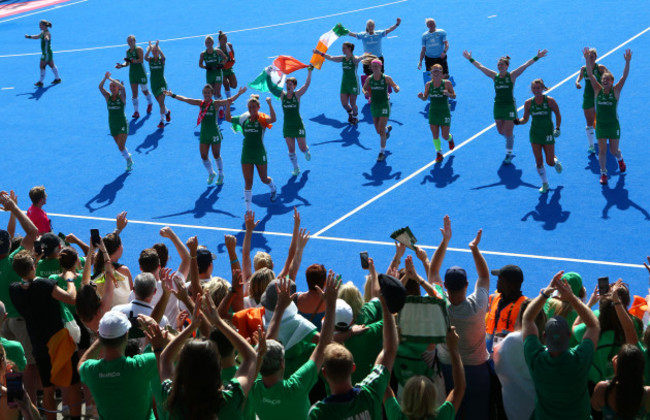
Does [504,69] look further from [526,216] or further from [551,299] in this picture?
[551,299]

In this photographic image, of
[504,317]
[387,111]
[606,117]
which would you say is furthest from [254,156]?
[504,317]

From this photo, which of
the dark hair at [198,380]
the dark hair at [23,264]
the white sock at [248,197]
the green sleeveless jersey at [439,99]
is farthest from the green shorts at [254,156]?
the dark hair at [198,380]

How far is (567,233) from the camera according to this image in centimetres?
1475

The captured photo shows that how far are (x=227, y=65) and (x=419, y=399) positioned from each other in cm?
1902

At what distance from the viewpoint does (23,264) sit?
8.95m

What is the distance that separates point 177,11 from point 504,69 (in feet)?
76.0

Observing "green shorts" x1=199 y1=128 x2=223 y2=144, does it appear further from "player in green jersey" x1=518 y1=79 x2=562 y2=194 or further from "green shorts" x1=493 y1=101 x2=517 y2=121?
"player in green jersey" x1=518 y1=79 x2=562 y2=194

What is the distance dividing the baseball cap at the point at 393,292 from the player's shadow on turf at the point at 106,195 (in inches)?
517

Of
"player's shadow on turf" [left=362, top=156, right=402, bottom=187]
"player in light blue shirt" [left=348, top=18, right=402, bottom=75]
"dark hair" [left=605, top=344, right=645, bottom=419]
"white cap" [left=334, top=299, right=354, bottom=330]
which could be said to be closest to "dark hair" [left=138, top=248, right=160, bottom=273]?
"white cap" [left=334, top=299, right=354, bottom=330]

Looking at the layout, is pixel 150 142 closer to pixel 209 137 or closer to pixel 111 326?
pixel 209 137

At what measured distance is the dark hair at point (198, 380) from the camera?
5.61 m

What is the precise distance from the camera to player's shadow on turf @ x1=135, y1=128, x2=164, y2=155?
2181cm

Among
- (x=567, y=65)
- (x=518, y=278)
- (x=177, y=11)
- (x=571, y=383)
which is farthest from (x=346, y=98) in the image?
(x=177, y=11)

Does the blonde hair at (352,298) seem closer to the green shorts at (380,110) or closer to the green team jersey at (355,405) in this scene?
the green team jersey at (355,405)
